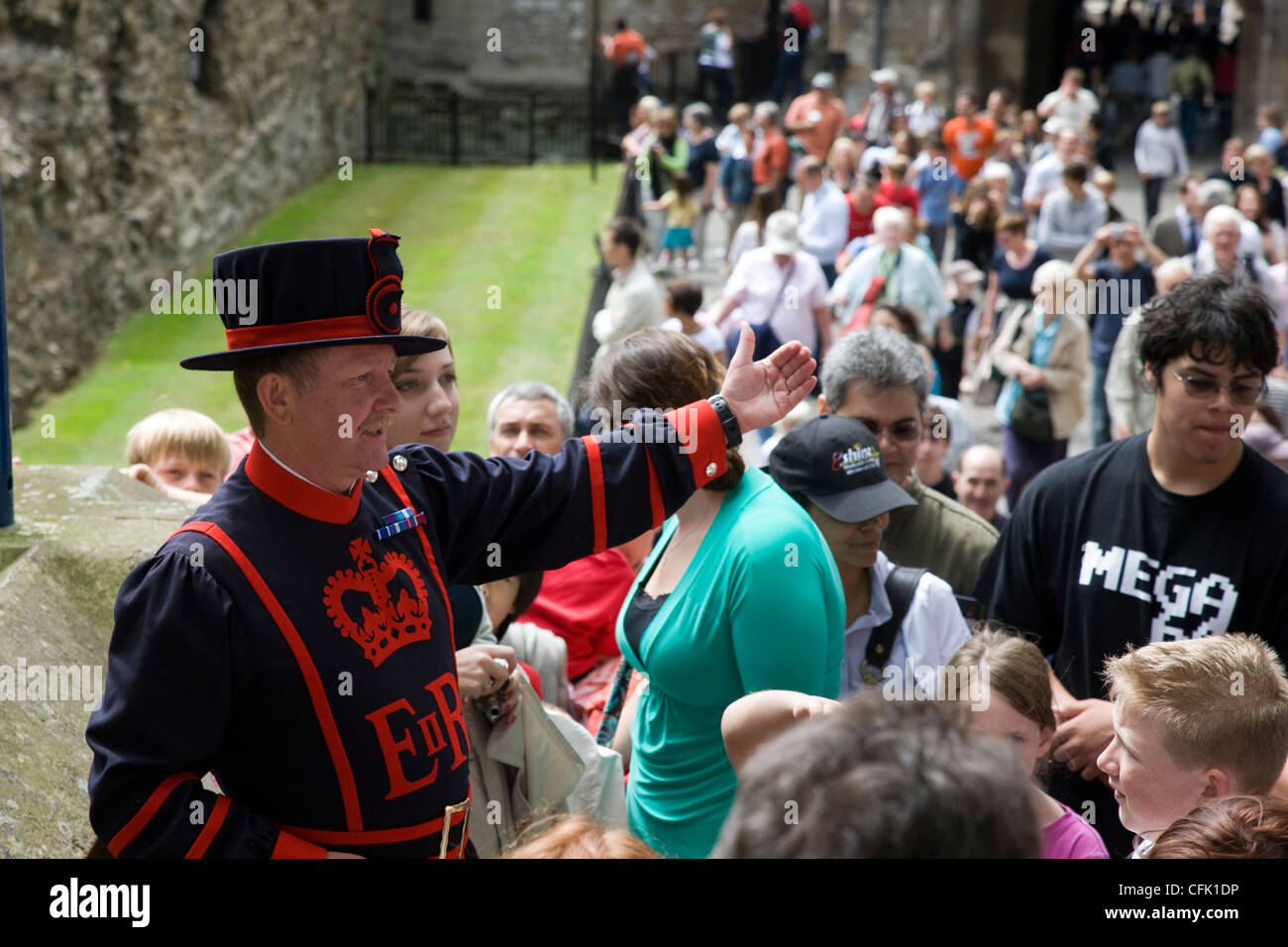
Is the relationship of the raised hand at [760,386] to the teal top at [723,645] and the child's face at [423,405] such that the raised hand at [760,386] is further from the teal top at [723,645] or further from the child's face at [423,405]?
the child's face at [423,405]

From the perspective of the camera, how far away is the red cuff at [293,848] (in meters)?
2.21

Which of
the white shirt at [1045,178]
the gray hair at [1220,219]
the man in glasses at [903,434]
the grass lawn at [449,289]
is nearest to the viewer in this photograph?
the man in glasses at [903,434]

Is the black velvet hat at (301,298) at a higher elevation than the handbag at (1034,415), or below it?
higher

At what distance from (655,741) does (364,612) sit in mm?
942

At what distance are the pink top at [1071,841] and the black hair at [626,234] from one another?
663 centimetres

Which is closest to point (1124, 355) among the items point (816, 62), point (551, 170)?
point (551, 170)

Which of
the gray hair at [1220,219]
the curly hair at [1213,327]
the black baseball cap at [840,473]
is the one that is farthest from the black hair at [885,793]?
the gray hair at [1220,219]

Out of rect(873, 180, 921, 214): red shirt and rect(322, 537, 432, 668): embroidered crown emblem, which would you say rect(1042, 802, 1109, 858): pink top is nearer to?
rect(322, 537, 432, 668): embroidered crown emblem

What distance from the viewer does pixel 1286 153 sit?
17875mm

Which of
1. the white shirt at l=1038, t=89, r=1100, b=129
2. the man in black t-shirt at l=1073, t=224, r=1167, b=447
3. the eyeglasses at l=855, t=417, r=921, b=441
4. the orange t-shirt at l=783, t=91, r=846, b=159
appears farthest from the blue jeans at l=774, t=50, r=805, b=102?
the eyeglasses at l=855, t=417, r=921, b=441

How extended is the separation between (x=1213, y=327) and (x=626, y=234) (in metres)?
5.85

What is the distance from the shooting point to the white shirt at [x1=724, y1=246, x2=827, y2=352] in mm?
9211

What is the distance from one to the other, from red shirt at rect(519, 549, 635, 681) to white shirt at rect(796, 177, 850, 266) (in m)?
7.92

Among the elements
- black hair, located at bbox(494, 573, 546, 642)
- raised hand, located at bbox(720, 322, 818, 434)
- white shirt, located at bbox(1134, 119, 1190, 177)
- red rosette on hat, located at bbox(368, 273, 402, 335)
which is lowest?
black hair, located at bbox(494, 573, 546, 642)
